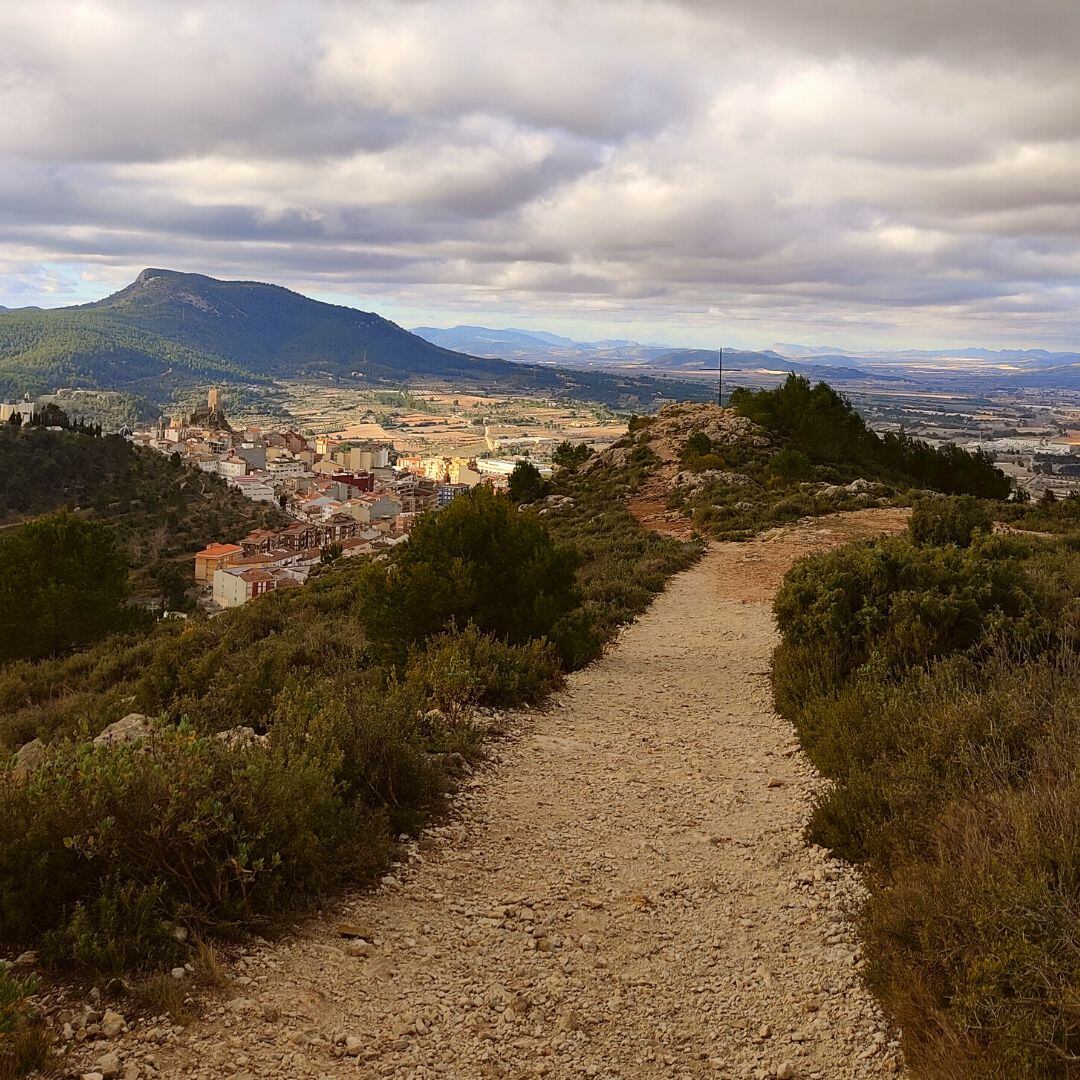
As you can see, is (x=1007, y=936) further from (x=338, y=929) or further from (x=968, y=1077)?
(x=338, y=929)

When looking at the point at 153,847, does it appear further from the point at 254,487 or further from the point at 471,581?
the point at 254,487

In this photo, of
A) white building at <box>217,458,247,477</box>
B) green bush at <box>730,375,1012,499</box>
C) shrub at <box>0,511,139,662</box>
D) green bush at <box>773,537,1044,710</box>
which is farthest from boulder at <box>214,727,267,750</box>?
white building at <box>217,458,247,477</box>

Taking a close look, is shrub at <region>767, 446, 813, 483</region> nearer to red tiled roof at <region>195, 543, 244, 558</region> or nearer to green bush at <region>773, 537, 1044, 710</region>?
green bush at <region>773, 537, 1044, 710</region>

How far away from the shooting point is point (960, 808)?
3848 mm

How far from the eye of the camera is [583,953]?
12.1 feet

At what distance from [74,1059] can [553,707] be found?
203 inches

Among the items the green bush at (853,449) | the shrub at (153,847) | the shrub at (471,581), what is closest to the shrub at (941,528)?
the shrub at (471,581)

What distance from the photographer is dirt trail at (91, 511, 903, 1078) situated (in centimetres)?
295

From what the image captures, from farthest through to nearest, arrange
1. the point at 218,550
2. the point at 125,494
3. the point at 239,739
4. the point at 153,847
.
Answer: the point at 125,494 < the point at 218,550 < the point at 239,739 < the point at 153,847

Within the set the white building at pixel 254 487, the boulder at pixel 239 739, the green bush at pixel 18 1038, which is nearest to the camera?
the green bush at pixel 18 1038

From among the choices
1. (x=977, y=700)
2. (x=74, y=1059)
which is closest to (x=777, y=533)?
(x=977, y=700)

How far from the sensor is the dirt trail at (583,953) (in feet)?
9.68

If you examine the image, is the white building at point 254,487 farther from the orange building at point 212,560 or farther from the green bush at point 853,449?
the green bush at point 853,449

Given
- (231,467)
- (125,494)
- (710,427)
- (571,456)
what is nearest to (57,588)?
(710,427)
